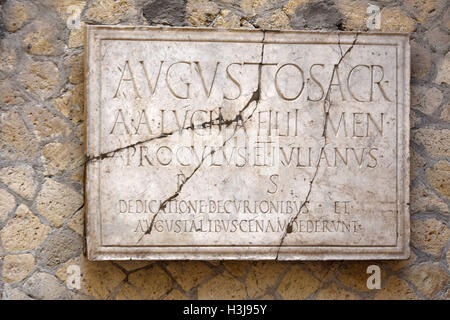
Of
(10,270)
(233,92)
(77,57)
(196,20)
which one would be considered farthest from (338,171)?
(10,270)

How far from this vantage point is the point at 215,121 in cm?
244

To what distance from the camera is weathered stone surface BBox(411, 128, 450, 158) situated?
8.52ft

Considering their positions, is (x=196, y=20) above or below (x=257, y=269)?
above

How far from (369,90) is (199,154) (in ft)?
3.13

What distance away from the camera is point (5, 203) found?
2.50 m

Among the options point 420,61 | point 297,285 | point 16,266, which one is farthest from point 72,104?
point 420,61

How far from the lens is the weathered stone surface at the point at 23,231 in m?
2.50

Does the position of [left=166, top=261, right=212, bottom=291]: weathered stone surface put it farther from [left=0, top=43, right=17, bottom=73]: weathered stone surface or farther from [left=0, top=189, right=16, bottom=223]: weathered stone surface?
[left=0, top=43, right=17, bottom=73]: weathered stone surface

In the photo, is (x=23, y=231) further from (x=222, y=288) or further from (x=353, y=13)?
(x=353, y=13)

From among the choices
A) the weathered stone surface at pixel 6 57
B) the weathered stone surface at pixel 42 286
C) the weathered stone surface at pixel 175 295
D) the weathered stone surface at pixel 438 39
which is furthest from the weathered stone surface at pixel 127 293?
the weathered stone surface at pixel 438 39

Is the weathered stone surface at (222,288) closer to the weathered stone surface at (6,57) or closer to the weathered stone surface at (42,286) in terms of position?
the weathered stone surface at (42,286)
